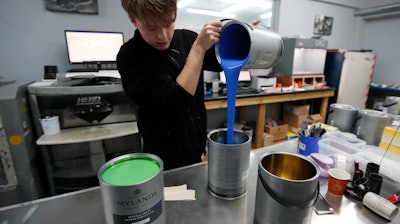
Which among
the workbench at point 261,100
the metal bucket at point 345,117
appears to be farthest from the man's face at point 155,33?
the workbench at point 261,100

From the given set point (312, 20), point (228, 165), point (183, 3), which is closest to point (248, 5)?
point (183, 3)

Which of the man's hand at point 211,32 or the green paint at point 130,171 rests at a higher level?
the man's hand at point 211,32

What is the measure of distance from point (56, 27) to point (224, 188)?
7.56 ft

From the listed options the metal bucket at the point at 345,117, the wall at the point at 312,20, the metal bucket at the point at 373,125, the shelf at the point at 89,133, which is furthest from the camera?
the wall at the point at 312,20

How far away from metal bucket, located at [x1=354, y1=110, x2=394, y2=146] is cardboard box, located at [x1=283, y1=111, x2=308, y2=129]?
2.16 meters

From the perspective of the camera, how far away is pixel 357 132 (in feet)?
3.34

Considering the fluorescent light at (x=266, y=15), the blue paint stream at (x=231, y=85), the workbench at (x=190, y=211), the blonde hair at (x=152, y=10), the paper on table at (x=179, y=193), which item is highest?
the fluorescent light at (x=266, y=15)

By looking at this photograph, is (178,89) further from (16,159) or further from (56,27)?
(56,27)

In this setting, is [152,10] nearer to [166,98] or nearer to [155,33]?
[155,33]

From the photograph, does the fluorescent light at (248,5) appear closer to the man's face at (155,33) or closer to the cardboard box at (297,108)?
the cardboard box at (297,108)

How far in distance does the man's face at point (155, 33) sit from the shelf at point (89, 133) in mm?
979

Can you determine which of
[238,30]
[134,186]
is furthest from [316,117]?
[134,186]

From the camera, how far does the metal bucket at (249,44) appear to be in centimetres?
60

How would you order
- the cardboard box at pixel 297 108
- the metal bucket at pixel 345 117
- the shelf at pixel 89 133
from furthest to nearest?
the cardboard box at pixel 297 108, the shelf at pixel 89 133, the metal bucket at pixel 345 117
